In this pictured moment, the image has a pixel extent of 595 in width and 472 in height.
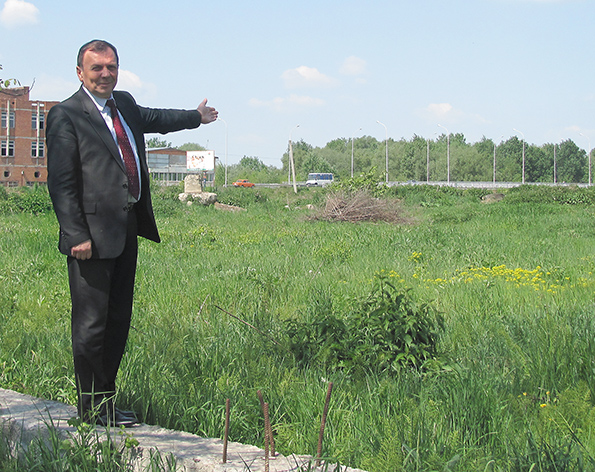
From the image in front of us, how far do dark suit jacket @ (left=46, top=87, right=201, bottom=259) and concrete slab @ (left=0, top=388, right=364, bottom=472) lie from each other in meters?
0.83

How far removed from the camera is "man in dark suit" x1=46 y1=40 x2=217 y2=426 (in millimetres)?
3146

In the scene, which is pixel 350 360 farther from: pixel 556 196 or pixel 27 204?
pixel 556 196

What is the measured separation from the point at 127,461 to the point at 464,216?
1900 centimetres

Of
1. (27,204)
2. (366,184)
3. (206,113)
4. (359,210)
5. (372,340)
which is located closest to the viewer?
(206,113)

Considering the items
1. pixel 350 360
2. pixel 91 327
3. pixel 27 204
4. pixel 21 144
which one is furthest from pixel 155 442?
pixel 21 144

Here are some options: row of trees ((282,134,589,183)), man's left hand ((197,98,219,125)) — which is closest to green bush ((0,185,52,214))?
man's left hand ((197,98,219,125))

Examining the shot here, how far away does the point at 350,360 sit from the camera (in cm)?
412

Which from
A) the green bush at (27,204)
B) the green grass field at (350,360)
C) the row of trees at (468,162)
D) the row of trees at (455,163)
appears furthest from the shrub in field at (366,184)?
the row of trees at (468,162)

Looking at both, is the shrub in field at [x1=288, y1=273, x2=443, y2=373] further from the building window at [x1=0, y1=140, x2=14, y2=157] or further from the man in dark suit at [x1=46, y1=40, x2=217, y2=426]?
the building window at [x1=0, y1=140, x2=14, y2=157]

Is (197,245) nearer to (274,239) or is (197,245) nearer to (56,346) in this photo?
(274,239)

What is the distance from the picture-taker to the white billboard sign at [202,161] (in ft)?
203

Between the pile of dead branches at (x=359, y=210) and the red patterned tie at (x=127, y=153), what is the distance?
1721 centimetres

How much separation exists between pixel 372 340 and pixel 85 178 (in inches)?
84.2

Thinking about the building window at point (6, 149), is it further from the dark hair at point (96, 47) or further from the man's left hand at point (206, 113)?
the dark hair at point (96, 47)
